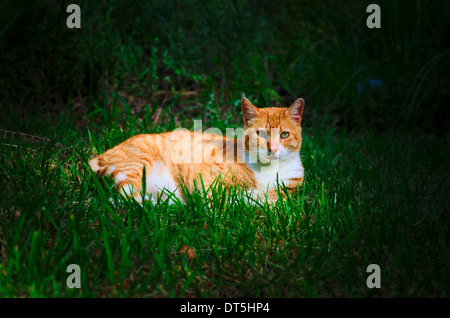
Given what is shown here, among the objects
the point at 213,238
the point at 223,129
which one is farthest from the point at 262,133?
the point at 223,129

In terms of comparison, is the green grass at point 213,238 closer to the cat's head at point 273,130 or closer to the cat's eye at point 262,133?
the cat's head at point 273,130

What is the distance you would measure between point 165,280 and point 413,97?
4.22 m

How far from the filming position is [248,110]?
11.7ft

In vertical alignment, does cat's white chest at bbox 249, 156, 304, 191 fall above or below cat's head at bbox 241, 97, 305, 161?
below

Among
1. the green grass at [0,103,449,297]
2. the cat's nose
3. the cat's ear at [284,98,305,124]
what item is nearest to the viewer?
the green grass at [0,103,449,297]

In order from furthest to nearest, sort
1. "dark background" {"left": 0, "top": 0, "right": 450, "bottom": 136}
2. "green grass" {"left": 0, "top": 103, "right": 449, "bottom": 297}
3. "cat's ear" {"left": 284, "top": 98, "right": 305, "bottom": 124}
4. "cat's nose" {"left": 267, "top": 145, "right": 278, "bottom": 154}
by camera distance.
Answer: "dark background" {"left": 0, "top": 0, "right": 450, "bottom": 136}, "cat's ear" {"left": 284, "top": 98, "right": 305, "bottom": 124}, "cat's nose" {"left": 267, "top": 145, "right": 278, "bottom": 154}, "green grass" {"left": 0, "top": 103, "right": 449, "bottom": 297}

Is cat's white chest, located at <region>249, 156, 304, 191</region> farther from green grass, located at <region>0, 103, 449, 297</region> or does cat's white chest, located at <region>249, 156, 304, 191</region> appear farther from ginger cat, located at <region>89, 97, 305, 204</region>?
green grass, located at <region>0, 103, 449, 297</region>

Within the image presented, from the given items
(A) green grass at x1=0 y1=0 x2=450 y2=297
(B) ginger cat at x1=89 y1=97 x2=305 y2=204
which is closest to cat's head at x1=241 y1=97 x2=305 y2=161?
(B) ginger cat at x1=89 y1=97 x2=305 y2=204

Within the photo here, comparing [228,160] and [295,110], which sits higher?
[295,110]

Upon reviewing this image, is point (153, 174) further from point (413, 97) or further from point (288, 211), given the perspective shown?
point (413, 97)

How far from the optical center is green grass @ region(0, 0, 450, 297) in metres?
2.52

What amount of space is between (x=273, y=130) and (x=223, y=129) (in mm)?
1509

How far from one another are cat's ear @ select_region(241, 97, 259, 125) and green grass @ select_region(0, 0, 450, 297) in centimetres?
68

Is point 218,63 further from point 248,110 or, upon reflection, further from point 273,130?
point 273,130
